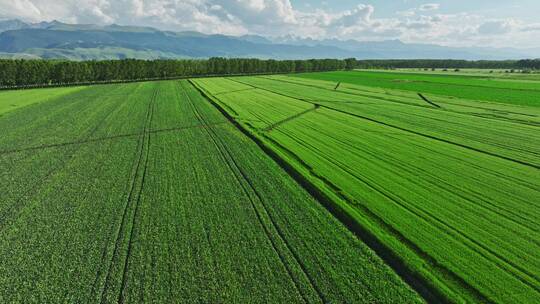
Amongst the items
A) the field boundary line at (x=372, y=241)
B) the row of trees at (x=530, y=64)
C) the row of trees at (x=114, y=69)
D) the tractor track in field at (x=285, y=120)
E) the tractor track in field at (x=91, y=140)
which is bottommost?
the field boundary line at (x=372, y=241)

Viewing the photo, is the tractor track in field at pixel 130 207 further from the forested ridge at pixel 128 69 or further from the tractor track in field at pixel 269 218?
the forested ridge at pixel 128 69

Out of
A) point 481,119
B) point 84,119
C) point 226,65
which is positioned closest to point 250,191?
point 84,119

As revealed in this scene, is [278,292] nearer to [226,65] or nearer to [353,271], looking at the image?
[353,271]

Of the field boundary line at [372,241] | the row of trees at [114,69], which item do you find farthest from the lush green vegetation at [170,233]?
the row of trees at [114,69]

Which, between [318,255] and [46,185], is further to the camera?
[46,185]

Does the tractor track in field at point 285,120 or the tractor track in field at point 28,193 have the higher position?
the tractor track in field at point 285,120

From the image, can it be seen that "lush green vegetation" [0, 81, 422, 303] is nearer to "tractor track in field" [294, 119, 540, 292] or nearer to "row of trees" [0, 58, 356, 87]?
"tractor track in field" [294, 119, 540, 292]
